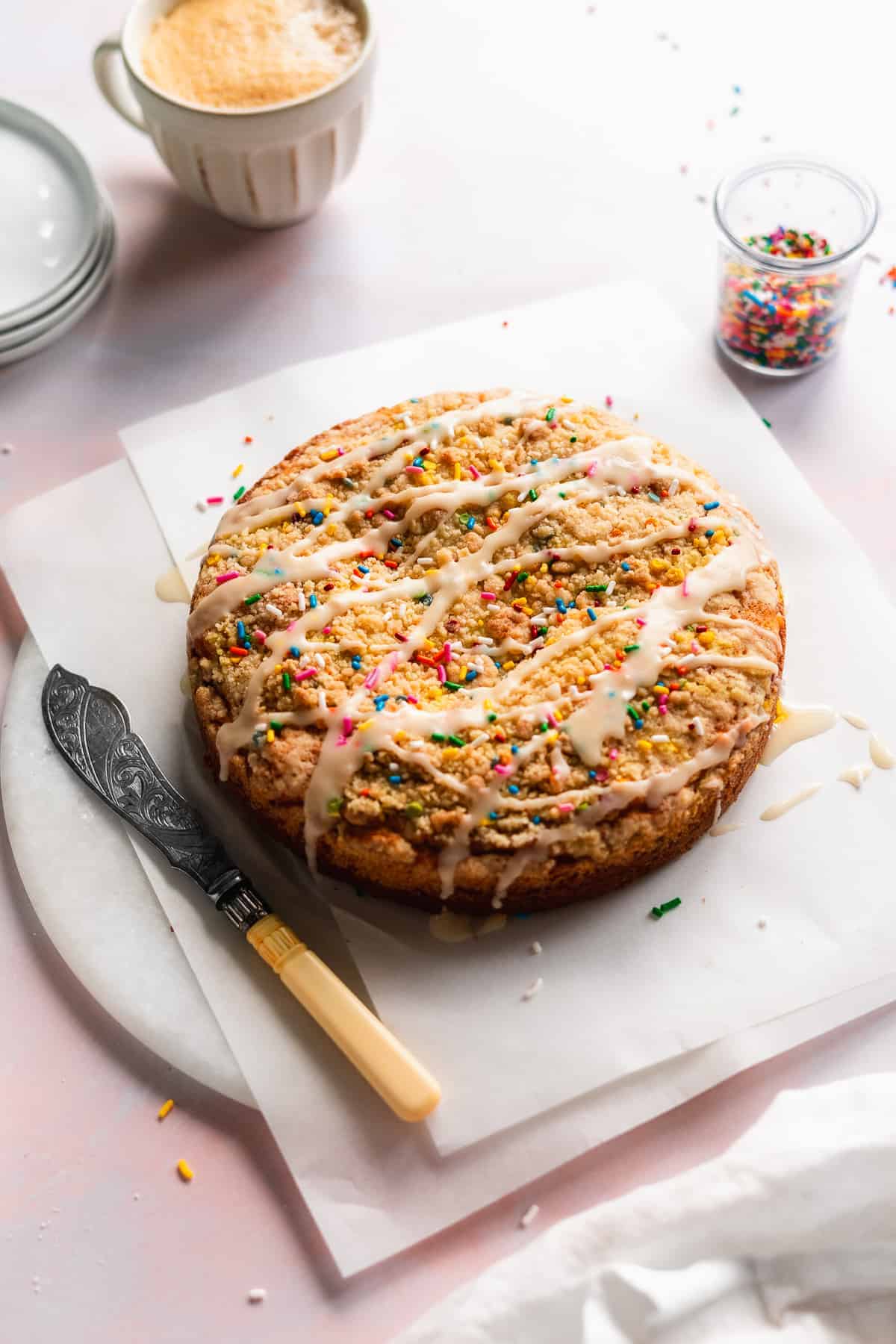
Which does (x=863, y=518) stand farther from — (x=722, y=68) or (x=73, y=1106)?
(x=73, y=1106)

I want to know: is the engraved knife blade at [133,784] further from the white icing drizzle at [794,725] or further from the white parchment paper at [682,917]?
the white icing drizzle at [794,725]

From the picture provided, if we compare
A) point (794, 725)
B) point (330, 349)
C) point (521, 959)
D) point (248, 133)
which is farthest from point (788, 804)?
point (248, 133)

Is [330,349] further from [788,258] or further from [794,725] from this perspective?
[794,725]

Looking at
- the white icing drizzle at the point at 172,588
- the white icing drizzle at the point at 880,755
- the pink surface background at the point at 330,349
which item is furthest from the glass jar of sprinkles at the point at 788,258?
the white icing drizzle at the point at 172,588

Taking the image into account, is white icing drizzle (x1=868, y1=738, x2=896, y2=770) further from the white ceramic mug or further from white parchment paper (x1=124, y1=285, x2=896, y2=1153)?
the white ceramic mug

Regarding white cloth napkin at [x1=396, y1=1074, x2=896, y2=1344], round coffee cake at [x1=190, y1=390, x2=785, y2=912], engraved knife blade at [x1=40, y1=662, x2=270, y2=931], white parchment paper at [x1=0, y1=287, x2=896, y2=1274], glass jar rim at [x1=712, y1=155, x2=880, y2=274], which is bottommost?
white cloth napkin at [x1=396, y1=1074, x2=896, y2=1344]

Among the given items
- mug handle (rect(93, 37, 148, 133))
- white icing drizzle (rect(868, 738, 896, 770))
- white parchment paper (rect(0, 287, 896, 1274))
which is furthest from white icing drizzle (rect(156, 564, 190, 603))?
white icing drizzle (rect(868, 738, 896, 770))

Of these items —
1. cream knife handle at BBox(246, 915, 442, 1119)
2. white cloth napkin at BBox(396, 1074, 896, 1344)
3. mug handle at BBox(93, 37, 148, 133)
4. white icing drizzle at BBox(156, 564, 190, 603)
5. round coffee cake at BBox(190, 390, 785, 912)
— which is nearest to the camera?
white cloth napkin at BBox(396, 1074, 896, 1344)
